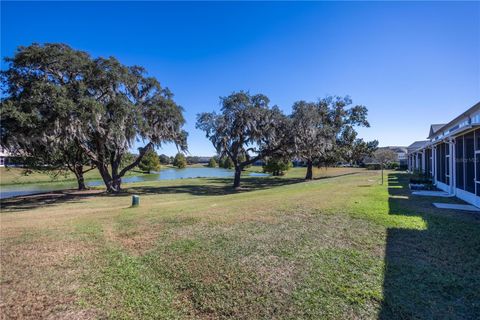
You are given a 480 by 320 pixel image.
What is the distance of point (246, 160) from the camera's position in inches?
891

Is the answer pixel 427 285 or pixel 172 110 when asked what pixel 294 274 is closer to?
pixel 427 285

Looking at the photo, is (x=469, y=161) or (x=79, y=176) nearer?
(x=469, y=161)

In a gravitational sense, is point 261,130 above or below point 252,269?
above

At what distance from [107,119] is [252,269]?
46.9ft

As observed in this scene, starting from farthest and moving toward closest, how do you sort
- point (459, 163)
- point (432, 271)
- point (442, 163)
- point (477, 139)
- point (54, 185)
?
point (54, 185) < point (442, 163) < point (459, 163) < point (477, 139) < point (432, 271)

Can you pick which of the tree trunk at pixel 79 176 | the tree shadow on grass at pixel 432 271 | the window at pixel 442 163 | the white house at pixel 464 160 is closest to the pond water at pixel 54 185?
the tree trunk at pixel 79 176

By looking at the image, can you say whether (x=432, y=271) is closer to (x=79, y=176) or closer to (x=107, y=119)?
(x=107, y=119)

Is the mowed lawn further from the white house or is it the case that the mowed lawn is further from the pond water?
the pond water

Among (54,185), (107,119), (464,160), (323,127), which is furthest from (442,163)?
(54,185)

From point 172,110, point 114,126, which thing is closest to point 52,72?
point 114,126

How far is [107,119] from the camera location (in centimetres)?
1538

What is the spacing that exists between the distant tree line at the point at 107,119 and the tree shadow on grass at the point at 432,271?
46.7 feet

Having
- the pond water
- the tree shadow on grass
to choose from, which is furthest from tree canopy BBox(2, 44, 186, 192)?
the tree shadow on grass

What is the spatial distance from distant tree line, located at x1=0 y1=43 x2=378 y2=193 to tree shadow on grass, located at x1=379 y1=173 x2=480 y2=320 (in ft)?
46.7
